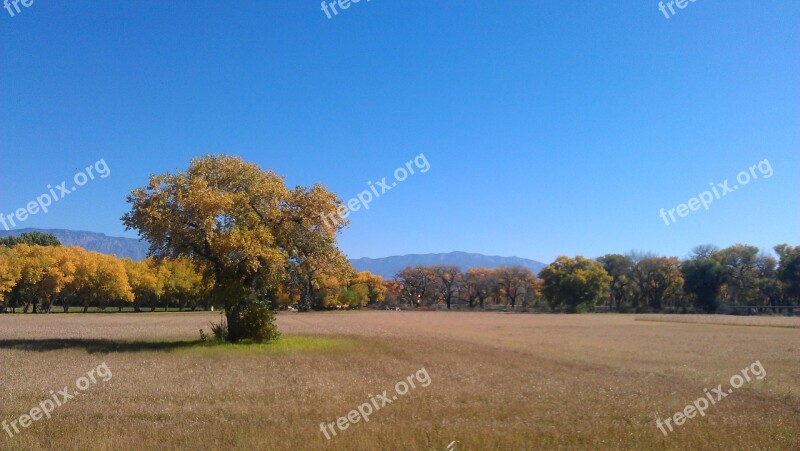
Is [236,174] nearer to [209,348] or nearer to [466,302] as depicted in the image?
[209,348]

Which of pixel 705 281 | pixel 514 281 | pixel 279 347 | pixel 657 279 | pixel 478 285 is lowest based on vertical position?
pixel 279 347

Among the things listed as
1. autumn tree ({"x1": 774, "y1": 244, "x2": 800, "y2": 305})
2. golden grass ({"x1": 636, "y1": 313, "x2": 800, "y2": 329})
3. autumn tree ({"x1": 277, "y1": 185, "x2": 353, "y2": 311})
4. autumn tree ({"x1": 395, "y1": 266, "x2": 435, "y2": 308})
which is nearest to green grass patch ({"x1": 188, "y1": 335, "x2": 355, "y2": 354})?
autumn tree ({"x1": 277, "y1": 185, "x2": 353, "y2": 311})

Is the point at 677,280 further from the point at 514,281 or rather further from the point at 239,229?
the point at 239,229

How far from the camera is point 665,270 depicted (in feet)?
397

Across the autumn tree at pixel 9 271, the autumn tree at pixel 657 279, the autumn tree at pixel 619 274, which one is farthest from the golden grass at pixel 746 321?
the autumn tree at pixel 9 271

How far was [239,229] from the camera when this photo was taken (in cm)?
2881

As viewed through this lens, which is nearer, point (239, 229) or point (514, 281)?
point (239, 229)

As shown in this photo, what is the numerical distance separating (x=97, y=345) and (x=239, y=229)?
9.63m

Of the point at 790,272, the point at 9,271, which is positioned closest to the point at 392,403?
the point at 9,271

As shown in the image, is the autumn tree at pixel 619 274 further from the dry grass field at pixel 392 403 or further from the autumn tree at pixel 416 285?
the dry grass field at pixel 392 403

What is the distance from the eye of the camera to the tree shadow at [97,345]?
26938mm

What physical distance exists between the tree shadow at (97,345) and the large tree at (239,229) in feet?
10.7

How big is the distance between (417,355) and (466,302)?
136 meters

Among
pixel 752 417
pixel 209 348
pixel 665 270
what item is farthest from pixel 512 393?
pixel 665 270
